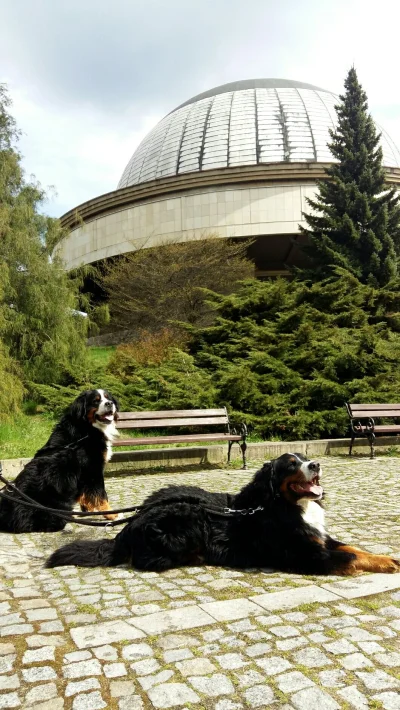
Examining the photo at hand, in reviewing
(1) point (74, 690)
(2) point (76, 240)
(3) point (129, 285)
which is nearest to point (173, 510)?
(1) point (74, 690)

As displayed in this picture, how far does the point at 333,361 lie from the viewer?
44.4ft

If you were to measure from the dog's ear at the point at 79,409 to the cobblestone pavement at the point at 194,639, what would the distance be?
1.51 metres

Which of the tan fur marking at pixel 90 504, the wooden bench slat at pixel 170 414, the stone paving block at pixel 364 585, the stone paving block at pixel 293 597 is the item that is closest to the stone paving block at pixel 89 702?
the stone paving block at pixel 293 597

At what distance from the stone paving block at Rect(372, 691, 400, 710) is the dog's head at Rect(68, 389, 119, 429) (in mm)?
3806

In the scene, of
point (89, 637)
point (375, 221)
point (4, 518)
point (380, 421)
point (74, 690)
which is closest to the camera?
point (74, 690)

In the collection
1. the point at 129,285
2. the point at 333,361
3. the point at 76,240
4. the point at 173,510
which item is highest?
the point at 76,240

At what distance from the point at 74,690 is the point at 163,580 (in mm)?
1541

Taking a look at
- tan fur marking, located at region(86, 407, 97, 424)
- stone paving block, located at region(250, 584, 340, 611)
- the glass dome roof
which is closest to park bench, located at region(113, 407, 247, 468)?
tan fur marking, located at region(86, 407, 97, 424)

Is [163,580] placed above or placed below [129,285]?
below

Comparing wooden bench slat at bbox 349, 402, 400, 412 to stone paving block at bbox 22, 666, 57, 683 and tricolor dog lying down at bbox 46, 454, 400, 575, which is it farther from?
stone paving block at bbox 22, 666, 57, 683

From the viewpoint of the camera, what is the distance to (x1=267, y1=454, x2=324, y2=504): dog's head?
3666 mm

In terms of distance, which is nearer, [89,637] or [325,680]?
[325,680]

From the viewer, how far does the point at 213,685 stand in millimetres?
2398

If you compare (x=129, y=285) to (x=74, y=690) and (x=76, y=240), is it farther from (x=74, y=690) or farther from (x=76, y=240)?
(x=74, y=690)
